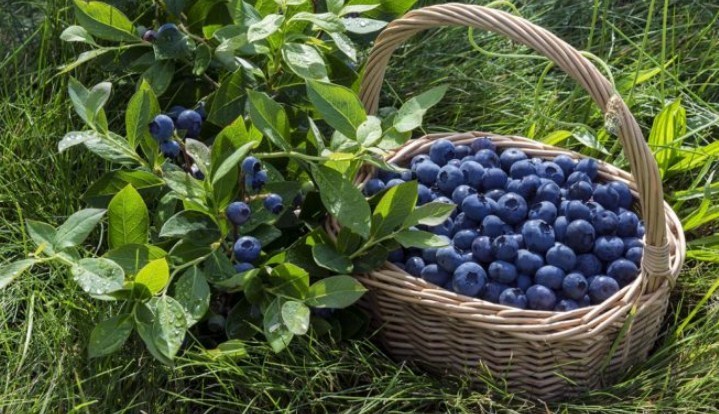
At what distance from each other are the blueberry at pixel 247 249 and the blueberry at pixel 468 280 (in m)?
0.30

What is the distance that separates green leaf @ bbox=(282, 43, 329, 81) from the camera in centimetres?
157

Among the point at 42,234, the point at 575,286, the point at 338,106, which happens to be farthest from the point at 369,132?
the point at 42,234

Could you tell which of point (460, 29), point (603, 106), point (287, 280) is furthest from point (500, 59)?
point (287, 280)

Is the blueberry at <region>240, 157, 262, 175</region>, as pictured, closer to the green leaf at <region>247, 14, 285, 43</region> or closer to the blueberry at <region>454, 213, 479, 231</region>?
the green leaf at <region>247, 14, 285, 43</region>

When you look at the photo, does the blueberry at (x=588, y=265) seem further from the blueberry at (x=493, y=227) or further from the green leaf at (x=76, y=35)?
the green leaf at (x=76, y=35)

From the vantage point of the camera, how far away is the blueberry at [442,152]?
1765 mm

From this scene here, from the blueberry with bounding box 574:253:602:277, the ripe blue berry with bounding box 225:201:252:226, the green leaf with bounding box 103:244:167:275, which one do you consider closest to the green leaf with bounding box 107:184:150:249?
the green leaf with bounding box 103:244:167:275

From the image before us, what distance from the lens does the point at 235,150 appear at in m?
1.52

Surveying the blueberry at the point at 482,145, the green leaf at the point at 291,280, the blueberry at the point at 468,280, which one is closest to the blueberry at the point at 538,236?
the blueberry at the point at 468,280

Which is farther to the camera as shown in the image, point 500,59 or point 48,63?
point 500,59

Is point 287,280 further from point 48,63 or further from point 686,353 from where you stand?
point 48,63

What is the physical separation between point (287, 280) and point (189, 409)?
0.26 meters

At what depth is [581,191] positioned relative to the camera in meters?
1.67

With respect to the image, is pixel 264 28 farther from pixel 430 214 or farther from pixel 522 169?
pixel 522 169
